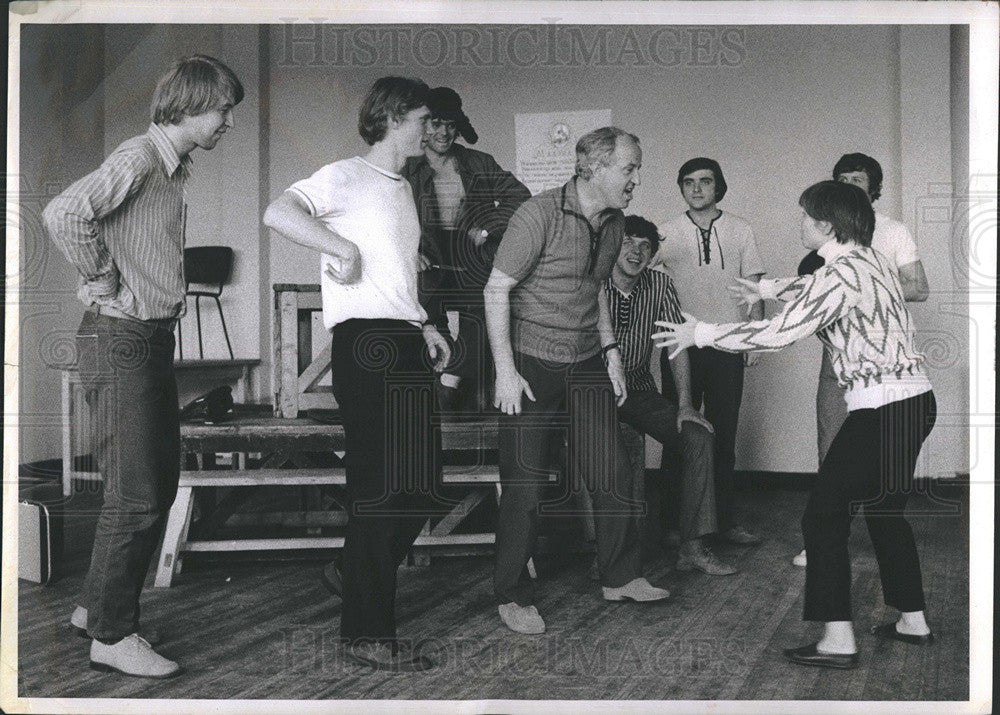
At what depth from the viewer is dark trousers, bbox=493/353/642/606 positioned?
114 inches

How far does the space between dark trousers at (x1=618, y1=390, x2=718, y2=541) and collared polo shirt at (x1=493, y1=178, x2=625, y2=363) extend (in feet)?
0.77

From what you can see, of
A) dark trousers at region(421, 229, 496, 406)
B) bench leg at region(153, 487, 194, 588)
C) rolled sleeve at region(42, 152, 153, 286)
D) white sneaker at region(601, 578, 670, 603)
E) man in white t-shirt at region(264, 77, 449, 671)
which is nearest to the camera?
rolled sleeve at region(42, 152, 153, 286)

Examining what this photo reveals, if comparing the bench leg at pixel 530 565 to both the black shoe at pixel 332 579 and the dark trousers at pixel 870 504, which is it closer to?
the black shoe at pixel 332 579

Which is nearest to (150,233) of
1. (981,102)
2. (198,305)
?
(198,305)

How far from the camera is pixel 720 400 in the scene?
121 inches

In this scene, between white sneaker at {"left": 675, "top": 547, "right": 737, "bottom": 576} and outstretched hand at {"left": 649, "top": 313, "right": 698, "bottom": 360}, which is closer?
outstretched hand at {"left": 649, "top": 313, "right": 698, "bottom": 360}

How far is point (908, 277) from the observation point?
2.81m

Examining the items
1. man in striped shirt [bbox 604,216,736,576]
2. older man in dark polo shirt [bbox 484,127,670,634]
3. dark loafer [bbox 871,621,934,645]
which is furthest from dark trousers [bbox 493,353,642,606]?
dark loafer [bbox 871,621,934,645]

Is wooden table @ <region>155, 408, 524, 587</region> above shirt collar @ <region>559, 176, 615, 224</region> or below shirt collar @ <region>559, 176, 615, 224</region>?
below

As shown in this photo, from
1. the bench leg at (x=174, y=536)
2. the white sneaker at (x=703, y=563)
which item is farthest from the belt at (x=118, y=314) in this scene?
the white sneaker at (x=703, y=563)

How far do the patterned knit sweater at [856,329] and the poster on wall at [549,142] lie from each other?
1.98ft

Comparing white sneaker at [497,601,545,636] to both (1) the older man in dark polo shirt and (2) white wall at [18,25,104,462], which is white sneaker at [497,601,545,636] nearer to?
(1) the older man in dark polo shirt

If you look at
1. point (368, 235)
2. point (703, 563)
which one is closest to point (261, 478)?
point (368, 235)

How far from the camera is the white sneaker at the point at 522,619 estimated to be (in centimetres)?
286
